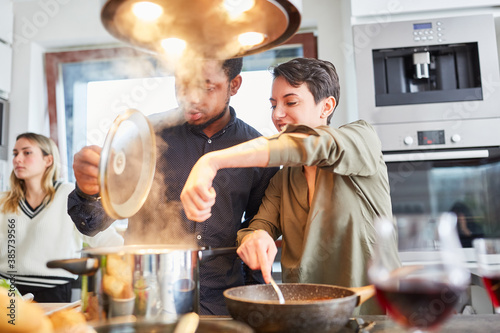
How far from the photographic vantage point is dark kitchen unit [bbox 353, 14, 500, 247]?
194 centimetres

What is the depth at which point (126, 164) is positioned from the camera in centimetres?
83

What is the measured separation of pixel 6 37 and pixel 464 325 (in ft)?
9.15

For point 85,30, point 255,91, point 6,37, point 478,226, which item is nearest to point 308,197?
point 478,226

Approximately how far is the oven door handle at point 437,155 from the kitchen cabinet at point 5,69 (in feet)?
7.33

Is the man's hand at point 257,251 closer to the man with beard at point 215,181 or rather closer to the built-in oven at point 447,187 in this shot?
the man with beard at point 215,181

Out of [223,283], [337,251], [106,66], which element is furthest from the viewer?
[106,66]

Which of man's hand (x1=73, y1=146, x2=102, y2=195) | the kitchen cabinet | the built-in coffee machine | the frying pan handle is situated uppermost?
the kitchen cabinet

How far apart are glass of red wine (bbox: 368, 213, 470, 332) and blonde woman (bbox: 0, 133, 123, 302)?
190 centimetres

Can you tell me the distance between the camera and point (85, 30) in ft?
8.57

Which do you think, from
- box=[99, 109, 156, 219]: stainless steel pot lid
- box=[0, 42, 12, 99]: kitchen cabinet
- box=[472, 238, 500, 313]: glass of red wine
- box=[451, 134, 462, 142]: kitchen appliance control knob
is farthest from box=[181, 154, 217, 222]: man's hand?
box=[0, 42, 12, 99]: kitchen cabinet

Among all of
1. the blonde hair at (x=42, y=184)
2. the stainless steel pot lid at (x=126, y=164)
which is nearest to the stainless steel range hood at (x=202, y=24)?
the stainless steel pot lid at (x=126, y=164)

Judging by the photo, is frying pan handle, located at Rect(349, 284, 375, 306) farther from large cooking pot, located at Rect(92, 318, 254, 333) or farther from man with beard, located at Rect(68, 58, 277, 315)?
man with beard, located at Rect(68, 58, 277, 315)

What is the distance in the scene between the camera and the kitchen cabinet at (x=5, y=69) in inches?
99.7

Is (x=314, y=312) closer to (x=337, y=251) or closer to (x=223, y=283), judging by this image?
(x=337, y=251)
